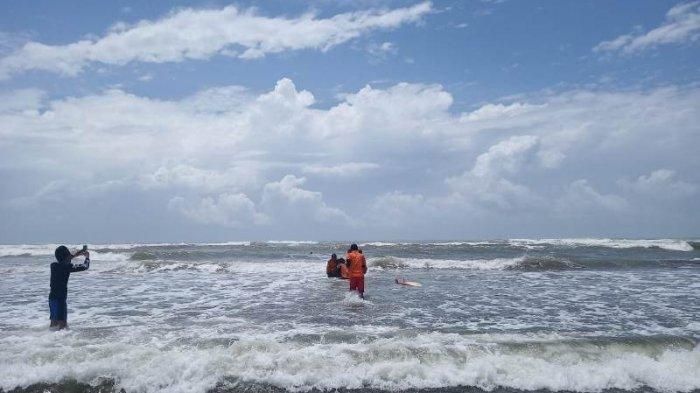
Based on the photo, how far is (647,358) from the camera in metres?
8.28

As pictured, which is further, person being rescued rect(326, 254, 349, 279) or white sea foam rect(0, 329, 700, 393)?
person being rescued rect(326, 254, 349, 279)

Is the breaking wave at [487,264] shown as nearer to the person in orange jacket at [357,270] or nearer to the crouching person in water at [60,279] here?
the person in orange jacket at [357,270]

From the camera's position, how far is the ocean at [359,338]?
7.57 meters

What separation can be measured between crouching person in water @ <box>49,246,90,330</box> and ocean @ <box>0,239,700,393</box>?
1.48 ft

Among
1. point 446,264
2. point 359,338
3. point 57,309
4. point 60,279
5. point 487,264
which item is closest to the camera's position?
point 359,338

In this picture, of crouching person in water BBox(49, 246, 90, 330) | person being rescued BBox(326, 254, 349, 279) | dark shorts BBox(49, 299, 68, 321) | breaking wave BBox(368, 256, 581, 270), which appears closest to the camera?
crouching person in water BBox(49, 246, 90, 330)

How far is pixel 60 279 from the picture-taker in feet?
33.5

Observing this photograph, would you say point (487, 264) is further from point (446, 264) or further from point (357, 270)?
point (357, 270)

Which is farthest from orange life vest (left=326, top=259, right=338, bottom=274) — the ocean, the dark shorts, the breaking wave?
the dark shorts

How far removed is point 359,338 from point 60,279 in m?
6.71

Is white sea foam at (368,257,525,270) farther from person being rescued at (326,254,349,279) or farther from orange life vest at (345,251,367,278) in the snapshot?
orange life vest at (345,251,367,278)

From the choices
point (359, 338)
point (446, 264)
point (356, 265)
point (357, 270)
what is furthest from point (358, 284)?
point (446, 264)

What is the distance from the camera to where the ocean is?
7.57 metres

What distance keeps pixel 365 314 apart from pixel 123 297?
9523 mm
